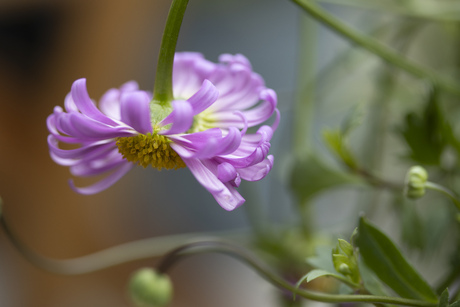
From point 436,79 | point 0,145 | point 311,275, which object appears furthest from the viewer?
point 0,145

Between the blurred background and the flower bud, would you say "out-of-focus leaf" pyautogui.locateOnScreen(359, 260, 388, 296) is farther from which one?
the blurred background

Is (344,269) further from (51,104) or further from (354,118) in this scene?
(51,104)

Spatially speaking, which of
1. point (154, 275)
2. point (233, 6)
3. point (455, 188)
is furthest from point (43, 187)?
point (455, 188)

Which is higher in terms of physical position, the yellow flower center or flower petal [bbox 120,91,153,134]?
flower petal [bbox 120,91,153,134]

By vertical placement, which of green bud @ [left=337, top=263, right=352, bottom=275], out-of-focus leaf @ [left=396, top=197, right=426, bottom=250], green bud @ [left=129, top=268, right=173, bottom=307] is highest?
green bud @ [left=337, top=263, right=352, bottom=275]

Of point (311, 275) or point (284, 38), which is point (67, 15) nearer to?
point (284, 38)

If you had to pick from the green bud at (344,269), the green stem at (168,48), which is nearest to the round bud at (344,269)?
the green bud at (344,269)

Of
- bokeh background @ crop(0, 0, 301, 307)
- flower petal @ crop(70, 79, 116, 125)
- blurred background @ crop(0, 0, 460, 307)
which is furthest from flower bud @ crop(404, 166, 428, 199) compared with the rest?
bokeh background @ crop(0, 0, 301, 307)
